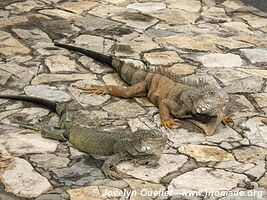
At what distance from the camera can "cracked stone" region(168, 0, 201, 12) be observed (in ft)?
31.6

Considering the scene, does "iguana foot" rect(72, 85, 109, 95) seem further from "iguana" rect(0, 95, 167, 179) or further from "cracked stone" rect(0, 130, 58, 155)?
"cracked stone" rect(0, 130, 58, 155)

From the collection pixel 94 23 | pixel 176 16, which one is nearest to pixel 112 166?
pixel 94 23

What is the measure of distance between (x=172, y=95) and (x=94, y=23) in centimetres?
302

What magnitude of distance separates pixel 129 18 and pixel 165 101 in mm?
3243

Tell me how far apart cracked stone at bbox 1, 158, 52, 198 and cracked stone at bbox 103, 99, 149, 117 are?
4.37 feet

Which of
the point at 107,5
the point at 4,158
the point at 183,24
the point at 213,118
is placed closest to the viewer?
the point at 4,158

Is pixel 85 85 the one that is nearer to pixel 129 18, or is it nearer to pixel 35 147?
pixel 35 147

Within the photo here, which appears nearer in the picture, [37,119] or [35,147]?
[35,147]

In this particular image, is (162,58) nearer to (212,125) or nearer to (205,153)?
(212,125)

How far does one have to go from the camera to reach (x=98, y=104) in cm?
617

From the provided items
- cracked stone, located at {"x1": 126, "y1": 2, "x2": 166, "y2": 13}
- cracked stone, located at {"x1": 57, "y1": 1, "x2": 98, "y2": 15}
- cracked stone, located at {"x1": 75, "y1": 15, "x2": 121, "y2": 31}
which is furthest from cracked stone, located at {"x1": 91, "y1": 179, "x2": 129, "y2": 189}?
cracked stone, located at {"x1": 126, "y1": 2, "x2": 166, "y2": 13}

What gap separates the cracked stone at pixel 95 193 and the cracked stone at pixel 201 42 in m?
3.59

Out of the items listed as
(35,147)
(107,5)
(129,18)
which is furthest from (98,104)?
(107,5)

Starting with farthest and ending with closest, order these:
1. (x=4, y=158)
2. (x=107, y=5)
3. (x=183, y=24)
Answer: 1. (x=107, y=5)
2. (x=183, y=24)
3. (x=4, y=158)
